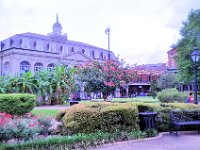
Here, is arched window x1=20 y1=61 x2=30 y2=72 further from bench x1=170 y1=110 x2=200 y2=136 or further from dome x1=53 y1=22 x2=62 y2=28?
bench x1=170 y1=110 x2=200 y2=136

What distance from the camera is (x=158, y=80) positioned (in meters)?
50.2

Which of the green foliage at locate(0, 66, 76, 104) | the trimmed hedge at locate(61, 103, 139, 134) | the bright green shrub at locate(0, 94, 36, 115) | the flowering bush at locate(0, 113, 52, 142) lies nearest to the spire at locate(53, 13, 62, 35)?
the green foliage at locate(0, 66, 76, 104)

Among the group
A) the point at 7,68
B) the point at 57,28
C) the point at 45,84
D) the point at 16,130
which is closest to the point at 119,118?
the point at 16,130

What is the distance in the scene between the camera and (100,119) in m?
8.70

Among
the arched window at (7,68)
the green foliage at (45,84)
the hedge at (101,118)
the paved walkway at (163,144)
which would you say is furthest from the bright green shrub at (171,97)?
the arched window at (7,68)

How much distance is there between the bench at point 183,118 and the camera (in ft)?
33.2

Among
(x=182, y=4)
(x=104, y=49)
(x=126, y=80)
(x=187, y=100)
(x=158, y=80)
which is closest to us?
(x=182, y=4)

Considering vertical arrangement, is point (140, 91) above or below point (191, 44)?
below

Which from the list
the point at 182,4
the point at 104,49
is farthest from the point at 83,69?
the point at 104,49

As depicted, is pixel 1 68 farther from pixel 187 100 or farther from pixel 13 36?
pixel 187 100

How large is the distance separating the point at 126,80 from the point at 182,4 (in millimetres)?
6714

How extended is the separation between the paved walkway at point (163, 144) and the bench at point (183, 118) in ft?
2.31

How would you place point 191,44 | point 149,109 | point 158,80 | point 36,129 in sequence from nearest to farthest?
1. point 36,129
2. point 149,109
3. point 191,44
4. point 158,80

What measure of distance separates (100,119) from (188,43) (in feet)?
87.5
